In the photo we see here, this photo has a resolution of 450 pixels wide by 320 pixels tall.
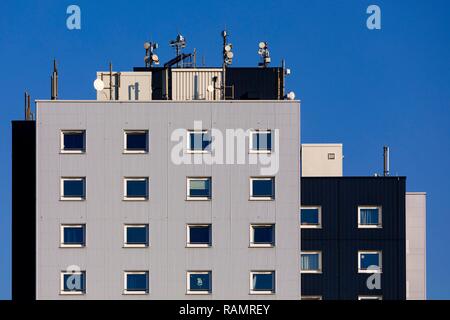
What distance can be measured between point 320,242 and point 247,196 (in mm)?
9236

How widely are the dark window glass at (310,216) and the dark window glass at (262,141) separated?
24.6 feet

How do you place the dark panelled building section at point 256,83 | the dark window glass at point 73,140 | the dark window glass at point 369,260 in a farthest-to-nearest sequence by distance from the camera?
the dark panelled building section at point 256,83 → the dark window glass at point 369,260 → the dark window glass at point 73,140

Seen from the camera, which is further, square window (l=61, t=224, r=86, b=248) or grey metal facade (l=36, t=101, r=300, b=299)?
square window (l=61, t=224, r=86, b=248)

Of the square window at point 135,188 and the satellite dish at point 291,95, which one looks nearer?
the square window at point 135,188

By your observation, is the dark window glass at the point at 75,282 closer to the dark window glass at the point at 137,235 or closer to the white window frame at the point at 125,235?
the white window frame at the point at 125,235

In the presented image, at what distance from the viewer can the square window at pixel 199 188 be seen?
8831cm

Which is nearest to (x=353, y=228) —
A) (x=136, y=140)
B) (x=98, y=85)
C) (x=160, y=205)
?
(x=160, y=205)

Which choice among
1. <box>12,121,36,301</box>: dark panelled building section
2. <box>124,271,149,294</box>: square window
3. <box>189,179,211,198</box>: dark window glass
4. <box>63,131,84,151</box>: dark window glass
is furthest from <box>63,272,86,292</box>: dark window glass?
<box>189,179,211,198</box>: dark window glass

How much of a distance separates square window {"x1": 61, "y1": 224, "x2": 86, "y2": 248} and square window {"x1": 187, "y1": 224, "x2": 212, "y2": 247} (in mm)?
6920

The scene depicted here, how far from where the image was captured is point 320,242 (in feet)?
312

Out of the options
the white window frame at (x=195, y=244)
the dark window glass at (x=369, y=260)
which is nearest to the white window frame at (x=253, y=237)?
the white window frame at (x=195, y=244)

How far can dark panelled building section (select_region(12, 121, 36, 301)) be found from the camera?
9094 cm

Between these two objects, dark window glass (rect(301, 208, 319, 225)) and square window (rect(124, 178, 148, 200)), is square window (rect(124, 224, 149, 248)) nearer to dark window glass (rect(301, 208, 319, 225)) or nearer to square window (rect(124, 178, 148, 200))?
square window (rect(124, 178, 148, 200))

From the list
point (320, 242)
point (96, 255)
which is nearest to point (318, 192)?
point (320, 242)
